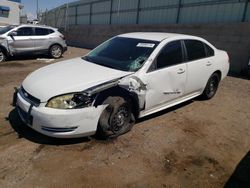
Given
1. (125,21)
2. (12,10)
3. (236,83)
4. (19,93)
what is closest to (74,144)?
(19,93)

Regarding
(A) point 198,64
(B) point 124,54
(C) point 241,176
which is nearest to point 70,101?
(B) point 124,54

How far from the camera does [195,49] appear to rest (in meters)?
5.17

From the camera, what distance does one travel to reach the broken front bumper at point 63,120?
3160 millimetres

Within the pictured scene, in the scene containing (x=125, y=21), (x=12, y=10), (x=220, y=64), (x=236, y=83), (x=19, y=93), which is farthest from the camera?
(x=12, y=10)

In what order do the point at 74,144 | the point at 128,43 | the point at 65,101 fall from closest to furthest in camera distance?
the point at 65,101 → the point at 74,144 → the point at 128,43

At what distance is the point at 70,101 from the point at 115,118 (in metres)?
0.76

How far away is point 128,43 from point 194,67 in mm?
1477

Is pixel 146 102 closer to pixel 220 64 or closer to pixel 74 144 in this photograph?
pixel 74 144

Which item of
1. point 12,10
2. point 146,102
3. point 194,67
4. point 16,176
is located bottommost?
point 16,176

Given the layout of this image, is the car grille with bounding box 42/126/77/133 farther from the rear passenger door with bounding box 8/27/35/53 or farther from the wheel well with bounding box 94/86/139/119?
the rear passenger door with bounding box 8/27/35/53

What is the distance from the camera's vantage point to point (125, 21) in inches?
762

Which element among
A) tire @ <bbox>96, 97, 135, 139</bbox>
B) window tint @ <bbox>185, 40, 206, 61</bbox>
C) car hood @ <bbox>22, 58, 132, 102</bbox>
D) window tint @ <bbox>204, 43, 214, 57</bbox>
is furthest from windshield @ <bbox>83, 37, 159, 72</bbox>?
window tint @ <bbox>204, 43, 214, 57</bbox>

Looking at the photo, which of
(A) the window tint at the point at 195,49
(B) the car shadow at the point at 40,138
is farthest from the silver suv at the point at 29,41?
(A) the window tint at the point at 195,49

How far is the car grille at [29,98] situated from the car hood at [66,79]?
0.14ft
